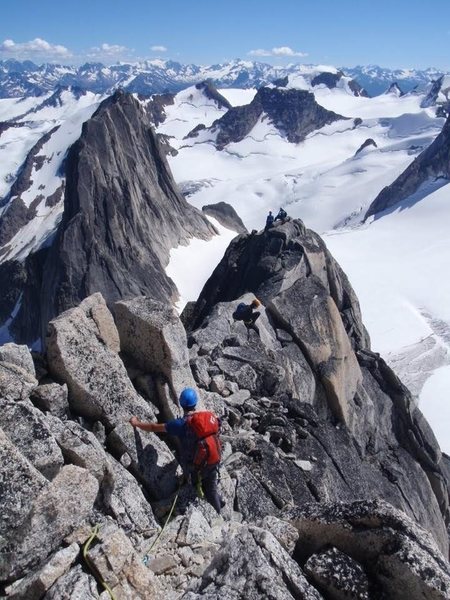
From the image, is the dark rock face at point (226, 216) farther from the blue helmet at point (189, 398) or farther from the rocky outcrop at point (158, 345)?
the blue helmet at point (189, 398)

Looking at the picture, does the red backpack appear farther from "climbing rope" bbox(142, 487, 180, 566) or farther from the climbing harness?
"climbing rope" bbox(142, 487, 180, 566)

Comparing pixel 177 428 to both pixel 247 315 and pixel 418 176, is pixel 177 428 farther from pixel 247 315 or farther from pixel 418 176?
pixel 418 176

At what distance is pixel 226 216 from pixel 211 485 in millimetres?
131407

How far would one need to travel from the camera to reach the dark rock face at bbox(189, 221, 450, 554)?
16656mm

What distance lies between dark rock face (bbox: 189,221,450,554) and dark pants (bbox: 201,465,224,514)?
4.85 feet

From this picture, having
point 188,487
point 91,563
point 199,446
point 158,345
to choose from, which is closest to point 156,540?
point 188,487

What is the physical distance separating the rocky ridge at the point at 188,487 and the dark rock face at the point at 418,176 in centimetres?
16183

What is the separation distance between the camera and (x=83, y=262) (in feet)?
273

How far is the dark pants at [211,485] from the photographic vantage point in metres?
11.5

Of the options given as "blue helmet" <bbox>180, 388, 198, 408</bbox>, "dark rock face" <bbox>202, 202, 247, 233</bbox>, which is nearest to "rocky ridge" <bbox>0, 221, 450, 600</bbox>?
"blue helmet" <bbox>180, 388, 198, 408</bbox>

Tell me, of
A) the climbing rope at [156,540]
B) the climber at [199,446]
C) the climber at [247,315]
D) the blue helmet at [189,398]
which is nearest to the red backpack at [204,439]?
the climber at [199,446]

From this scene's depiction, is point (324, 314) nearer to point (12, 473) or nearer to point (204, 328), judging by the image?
point (204, 328)

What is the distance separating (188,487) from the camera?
11734 mm

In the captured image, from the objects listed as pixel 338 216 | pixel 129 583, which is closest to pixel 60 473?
pixel 129 583
